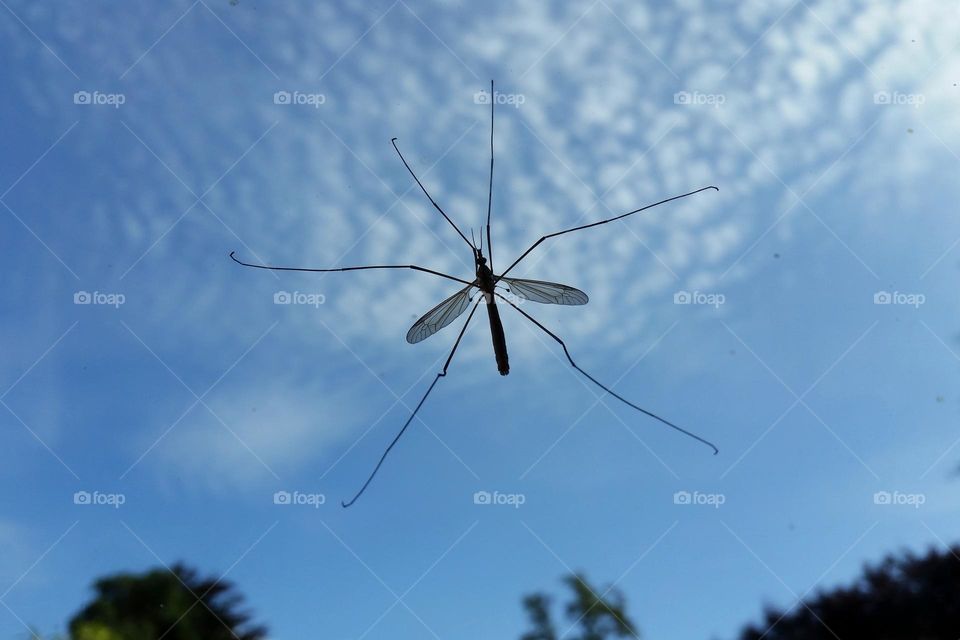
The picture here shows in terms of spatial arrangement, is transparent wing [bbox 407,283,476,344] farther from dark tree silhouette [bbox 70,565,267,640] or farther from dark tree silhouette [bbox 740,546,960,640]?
dark tree silhouette [bbox 740,546,960,640]

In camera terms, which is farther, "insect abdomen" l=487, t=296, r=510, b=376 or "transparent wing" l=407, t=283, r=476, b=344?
"transparent wing" l=407, t=283, r=476, b=344

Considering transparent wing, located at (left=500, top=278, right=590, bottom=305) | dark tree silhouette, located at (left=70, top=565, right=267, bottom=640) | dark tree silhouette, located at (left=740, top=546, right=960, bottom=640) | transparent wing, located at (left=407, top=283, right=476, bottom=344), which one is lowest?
dark tree silhouette, located at (left=740, top=546, right=960, bottom=640)

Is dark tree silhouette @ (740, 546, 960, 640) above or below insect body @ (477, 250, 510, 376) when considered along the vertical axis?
below

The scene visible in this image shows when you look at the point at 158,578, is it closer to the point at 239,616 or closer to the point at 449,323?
the point at 239,616

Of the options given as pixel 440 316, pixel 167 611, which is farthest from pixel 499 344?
pixel 167 611

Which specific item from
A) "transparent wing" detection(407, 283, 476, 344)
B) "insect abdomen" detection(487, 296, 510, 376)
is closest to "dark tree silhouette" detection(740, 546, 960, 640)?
"insect abdomen" detection(487, 296, 510, 376)

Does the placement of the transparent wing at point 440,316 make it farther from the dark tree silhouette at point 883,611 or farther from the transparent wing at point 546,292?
the dark tree silhouette at point 883,611

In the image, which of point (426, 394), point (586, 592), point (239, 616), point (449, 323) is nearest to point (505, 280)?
point (449, 323)
